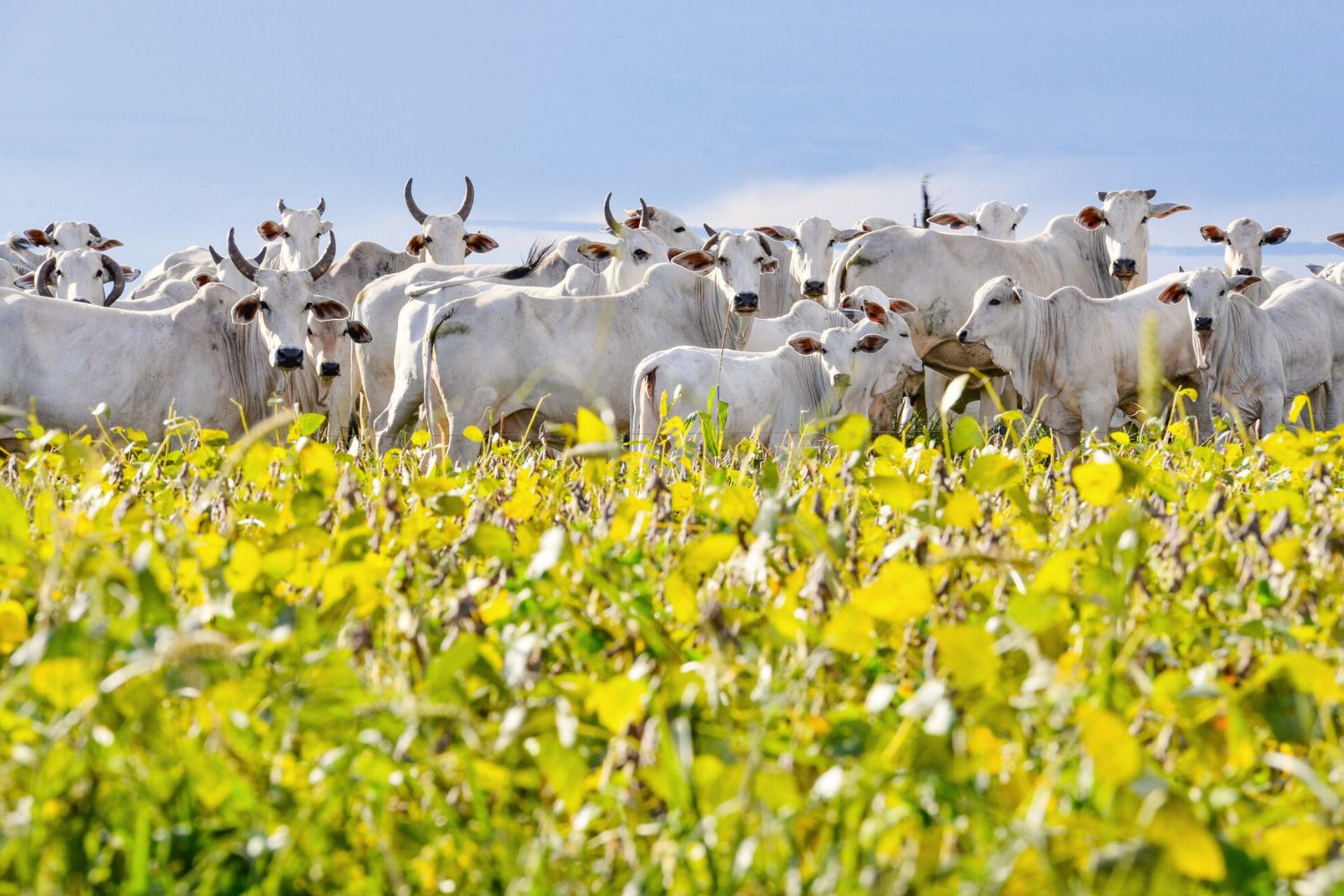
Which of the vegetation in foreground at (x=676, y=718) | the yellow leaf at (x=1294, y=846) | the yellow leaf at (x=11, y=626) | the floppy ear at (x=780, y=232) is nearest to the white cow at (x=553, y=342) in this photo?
the floppy ear at (x=780, y=232)

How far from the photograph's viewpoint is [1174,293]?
10.4 m

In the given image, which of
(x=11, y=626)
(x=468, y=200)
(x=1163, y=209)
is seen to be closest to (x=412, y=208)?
(x=468, y=200)

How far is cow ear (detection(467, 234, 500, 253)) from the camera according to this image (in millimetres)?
15680

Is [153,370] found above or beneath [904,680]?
beneath

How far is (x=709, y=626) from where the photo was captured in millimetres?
1644

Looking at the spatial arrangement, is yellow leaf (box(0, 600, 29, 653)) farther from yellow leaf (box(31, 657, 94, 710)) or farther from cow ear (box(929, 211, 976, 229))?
cow ear (box(929, 211, 976, 229))

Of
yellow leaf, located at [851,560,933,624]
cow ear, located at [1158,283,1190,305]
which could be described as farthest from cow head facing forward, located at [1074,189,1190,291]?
yellow leaf, located at [851,560,933,624]

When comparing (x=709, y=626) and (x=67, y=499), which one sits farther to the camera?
(x=67, y=499)

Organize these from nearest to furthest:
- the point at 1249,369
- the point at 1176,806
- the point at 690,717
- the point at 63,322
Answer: the point at 1176,806 → the point at 690,717 → the point at 63,322 → the point at 1249,369

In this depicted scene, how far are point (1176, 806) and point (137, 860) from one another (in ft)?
3.20

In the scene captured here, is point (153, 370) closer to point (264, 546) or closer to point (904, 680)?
point (264, 546)

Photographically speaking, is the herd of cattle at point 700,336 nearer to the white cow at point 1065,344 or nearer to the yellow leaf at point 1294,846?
the white cow at point 1065,344

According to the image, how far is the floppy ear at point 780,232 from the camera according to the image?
41.8 ft

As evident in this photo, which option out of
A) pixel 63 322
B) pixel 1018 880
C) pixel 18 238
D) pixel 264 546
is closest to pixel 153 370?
pixel 63 322
